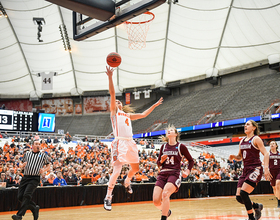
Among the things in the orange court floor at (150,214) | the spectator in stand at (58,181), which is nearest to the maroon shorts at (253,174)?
the orange court floor at (150,214)

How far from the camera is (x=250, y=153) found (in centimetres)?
620

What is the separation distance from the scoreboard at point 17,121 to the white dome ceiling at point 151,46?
11.6m

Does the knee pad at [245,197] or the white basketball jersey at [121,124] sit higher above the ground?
the white basketball jersey at [121,124]

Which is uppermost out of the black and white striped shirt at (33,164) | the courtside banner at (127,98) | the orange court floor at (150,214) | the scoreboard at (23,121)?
the courtside banner at (127,98)

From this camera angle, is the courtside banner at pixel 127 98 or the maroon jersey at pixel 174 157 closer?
the maroon jersey at pixel 174 157

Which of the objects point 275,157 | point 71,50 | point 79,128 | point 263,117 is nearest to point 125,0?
A: point 275,157

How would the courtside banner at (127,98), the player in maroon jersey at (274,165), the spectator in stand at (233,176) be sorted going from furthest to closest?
the courtside banner at (127,98), the spectator in stand at (233,176), the player in maroon jersey at (274,165)

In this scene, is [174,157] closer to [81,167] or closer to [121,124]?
[121,124]

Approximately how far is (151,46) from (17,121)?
16.8m

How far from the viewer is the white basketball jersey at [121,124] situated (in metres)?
6.15

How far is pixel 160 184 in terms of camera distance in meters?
5.89

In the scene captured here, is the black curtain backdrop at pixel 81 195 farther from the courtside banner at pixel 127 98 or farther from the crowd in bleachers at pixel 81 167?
the courtside banner at pixel 127 98

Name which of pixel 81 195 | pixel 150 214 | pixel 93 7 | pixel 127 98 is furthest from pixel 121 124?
pixel 127 98

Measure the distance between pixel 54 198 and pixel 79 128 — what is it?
30.1 m
